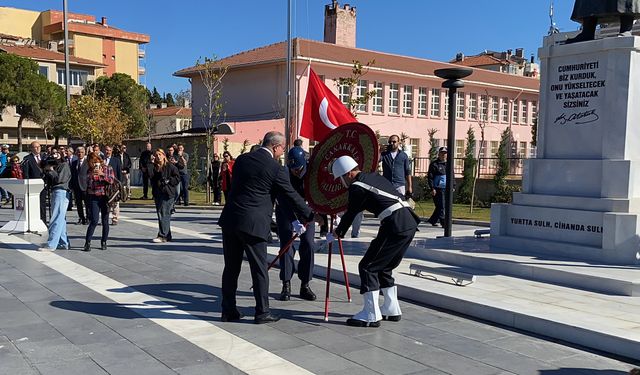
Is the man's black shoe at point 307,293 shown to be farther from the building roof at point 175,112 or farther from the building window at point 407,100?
the building roof at point 175,112

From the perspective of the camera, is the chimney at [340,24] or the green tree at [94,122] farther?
the chimney at [340,24]

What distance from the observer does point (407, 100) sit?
45000mm

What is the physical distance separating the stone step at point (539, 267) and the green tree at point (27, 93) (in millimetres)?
45469

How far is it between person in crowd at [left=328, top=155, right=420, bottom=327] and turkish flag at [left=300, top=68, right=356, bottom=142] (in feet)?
18.4

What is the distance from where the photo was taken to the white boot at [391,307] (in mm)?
6711

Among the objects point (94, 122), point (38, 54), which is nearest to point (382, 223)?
point (94, 122)

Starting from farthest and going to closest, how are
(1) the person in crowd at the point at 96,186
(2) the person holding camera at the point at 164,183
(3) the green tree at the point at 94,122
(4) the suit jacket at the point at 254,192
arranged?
1. (3) the green tree at the point at 94,122
2. (2) the person holding camera at the point at 164,183
3. (1) the person in crowd at the point at 96,186
4. (4) the suit jacket at the point at 254,192

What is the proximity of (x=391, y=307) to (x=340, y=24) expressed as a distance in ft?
141

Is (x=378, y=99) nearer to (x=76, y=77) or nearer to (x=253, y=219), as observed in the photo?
(x=253, y=219)

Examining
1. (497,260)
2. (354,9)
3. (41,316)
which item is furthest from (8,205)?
(354,9)

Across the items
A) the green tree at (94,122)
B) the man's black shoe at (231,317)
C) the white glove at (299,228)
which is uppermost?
the green tree at (94,122)

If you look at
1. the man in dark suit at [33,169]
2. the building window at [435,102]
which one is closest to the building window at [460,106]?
the building window at [435,102]

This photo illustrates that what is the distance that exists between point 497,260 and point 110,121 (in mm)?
33906
